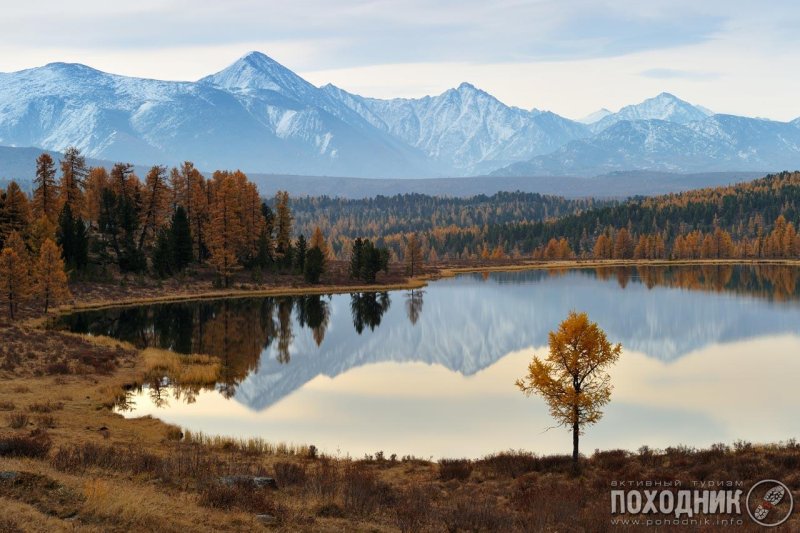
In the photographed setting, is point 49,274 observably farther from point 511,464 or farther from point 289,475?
point 511,464

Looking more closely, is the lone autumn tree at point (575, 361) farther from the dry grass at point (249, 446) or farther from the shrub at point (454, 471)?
the dry grass at point (249, 446)

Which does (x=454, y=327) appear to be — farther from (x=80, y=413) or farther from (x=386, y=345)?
(x=80, y=413)

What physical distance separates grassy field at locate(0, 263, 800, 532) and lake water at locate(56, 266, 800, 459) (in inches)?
149

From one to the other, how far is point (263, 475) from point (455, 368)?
3457 centimetres

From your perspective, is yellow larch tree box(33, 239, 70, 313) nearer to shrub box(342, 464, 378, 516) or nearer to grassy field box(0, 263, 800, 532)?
grassy field box(0, 263, 800, 532)

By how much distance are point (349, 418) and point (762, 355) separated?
3962 cm

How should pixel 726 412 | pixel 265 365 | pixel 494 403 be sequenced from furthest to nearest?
pixel 265 365, pixel 494 403, pixel 726 412

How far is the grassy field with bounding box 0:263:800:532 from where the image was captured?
17.3m

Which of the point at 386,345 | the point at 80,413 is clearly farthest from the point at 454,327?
the point at 80,413

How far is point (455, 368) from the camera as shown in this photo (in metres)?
57.6

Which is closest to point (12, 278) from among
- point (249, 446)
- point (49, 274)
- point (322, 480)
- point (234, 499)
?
point (49, 274)

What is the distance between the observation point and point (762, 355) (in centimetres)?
5969

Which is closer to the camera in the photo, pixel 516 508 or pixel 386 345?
pixel 516 508

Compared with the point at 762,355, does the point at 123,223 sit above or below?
above
